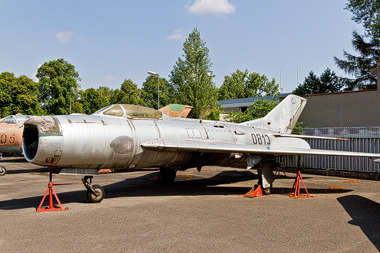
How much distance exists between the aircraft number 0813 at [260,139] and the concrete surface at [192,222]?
248 cm

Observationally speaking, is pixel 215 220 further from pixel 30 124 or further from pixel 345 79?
pixel 345 79

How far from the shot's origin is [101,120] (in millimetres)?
8992

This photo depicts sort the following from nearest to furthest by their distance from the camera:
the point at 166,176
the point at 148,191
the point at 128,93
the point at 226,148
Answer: the point at 226,148 → the point at 148,191 → the point at 166,176 → the point at 128,93

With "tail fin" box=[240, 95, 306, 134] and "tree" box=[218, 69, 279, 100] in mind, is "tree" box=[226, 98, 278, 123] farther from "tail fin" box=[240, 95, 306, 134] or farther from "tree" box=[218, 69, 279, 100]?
"tree" box=[218, 69, 279, 100]

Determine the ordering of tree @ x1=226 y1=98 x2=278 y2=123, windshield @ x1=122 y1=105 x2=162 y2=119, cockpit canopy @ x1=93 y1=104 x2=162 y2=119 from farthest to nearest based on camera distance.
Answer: tree @ x1=226 y1=98 x2=278 y2=123 < windshield @ x1=122 y1=105 x2=162 y2=119 < cockpit canopy @ x1=93 y1=104 x2=162 y2=119

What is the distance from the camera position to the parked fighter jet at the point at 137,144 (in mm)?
8039

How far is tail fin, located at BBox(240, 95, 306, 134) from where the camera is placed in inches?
590

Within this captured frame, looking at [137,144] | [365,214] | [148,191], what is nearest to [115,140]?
[137,144]

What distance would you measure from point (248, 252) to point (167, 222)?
2.38 meters

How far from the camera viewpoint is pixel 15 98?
5459 cm

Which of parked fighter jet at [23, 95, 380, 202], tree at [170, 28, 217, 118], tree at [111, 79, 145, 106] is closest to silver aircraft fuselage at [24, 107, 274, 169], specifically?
parked fighter jet at [23, 95, 380, 202]

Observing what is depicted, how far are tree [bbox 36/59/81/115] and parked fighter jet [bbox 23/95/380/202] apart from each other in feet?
192

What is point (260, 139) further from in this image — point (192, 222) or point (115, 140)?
point (192, 222)

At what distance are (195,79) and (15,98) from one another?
3795 centimetres
